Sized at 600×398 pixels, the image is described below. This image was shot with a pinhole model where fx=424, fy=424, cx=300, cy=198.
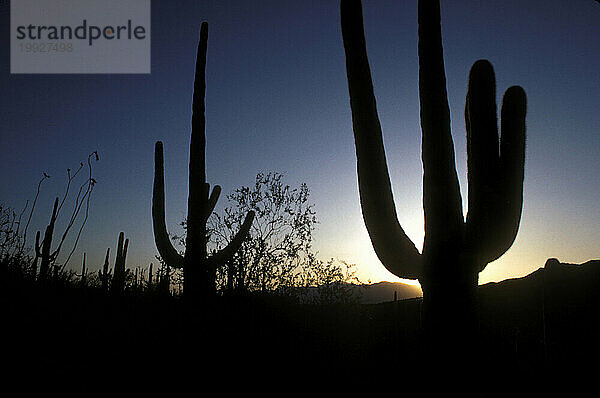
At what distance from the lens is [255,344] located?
223 inches

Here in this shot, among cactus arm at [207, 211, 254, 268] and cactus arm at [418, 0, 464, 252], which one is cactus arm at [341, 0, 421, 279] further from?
cactus arm at [207, 211, 254, 268]

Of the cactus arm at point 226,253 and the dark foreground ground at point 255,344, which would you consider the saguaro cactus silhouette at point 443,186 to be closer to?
the dark foreground ground at point 255,344

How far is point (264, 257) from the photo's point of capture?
16.6 meters

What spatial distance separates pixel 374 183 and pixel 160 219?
19.1ft

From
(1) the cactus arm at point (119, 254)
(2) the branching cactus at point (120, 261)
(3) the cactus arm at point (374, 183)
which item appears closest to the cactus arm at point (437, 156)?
(3) the cactus arm at point (374, 183)

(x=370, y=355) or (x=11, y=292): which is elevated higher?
(x=11, y=292)

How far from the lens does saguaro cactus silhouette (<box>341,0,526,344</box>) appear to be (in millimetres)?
3605

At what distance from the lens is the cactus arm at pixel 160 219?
28.0 ft

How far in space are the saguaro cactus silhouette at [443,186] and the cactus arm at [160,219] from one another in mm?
5552

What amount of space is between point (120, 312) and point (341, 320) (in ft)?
14.9

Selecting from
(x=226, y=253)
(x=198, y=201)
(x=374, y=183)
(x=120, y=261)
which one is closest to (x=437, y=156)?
(x=374, y=183)

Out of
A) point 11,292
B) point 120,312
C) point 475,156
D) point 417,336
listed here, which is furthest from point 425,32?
point 11,292

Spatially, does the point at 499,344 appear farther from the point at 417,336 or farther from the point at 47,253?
the point at 47,253

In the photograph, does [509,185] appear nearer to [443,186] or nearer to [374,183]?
[443,186]
